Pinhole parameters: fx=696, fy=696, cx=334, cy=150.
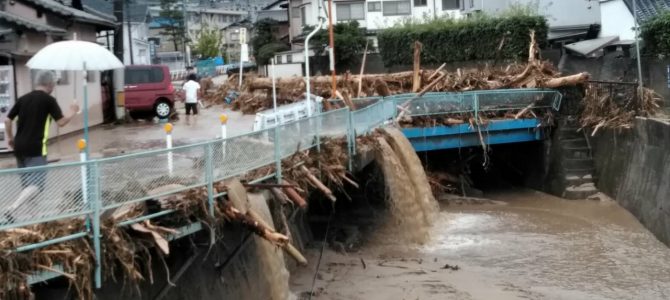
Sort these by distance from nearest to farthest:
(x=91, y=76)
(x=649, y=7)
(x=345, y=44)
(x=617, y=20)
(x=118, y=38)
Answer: (x=91, y=76) → (x=118, y=38) → (x=649, y=7) → (x=617, y=20) → (x=345, y=44)

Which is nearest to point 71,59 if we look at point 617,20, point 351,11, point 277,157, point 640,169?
point 277,157

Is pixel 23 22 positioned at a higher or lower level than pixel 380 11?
lower

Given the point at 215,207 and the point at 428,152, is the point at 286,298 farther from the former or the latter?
the point at 428,152

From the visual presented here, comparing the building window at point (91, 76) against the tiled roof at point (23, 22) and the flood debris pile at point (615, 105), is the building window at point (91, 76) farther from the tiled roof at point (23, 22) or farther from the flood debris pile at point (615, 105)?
the flood debris pile at point (615, 105)

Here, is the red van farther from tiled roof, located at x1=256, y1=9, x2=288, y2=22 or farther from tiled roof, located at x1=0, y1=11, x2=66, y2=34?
tiled roof, located at x1=256, y1=9, x2=288, y2=22

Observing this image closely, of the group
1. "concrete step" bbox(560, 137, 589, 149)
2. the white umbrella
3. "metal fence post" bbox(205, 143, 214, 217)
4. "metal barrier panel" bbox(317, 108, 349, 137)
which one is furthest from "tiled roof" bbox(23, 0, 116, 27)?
"concrete step" bbox(560, 137, 589, 149)

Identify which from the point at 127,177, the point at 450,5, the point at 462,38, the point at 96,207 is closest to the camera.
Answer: the point at 96,207

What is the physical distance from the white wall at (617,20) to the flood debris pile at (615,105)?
35.5 feet

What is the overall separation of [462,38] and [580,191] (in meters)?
16.6

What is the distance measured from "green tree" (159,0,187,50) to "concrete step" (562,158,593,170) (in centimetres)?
5189

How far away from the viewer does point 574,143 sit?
1997 centimetres

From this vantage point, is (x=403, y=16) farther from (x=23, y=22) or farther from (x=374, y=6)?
(x=23, y=22)

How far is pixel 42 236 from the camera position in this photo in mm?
6008

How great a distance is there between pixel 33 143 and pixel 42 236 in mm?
2034
